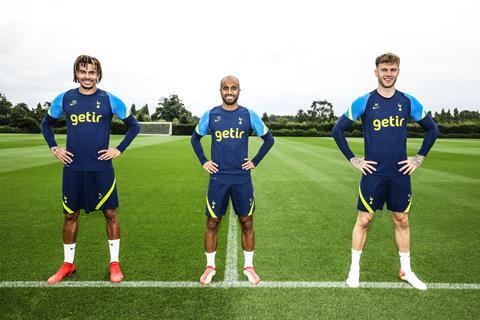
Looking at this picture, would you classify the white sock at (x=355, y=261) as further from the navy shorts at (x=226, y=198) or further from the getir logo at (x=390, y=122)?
the getir logo at (x=390, y=122)

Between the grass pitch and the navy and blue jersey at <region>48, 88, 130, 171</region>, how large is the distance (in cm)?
138

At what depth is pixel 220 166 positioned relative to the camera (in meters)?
4.09

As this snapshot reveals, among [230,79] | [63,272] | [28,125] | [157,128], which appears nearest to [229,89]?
[230,79]

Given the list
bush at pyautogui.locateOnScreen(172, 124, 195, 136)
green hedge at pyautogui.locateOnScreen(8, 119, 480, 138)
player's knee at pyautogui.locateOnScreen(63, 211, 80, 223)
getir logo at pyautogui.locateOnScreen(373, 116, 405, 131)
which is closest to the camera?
getir logo at pyautogui.locateOnScreen(373, 116, 405, 131)

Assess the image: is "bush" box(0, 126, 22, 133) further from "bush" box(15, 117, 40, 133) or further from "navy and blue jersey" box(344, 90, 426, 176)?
"navy and blue jersey" box(344, 90, 426, 176)

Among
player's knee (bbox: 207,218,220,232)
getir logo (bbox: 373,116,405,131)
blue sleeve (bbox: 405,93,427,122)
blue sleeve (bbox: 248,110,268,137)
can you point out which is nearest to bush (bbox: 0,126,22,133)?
player's knee (bbox: 207,218,220,232)

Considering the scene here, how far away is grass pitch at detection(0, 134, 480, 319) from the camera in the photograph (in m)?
3.60

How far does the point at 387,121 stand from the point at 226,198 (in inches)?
76.3

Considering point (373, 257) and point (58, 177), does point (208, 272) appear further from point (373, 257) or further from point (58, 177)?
point (58, 177)

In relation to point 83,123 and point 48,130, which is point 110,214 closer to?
point 83,123

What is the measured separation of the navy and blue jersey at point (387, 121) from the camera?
3953 millimetres

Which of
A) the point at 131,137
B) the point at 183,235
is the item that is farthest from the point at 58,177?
the point at 131,137

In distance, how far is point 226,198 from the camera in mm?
4164

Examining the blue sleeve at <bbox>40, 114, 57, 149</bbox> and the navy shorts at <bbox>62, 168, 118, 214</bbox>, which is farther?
the blue sleeve at <bbox>40, 114, 57, 149</bbox>
